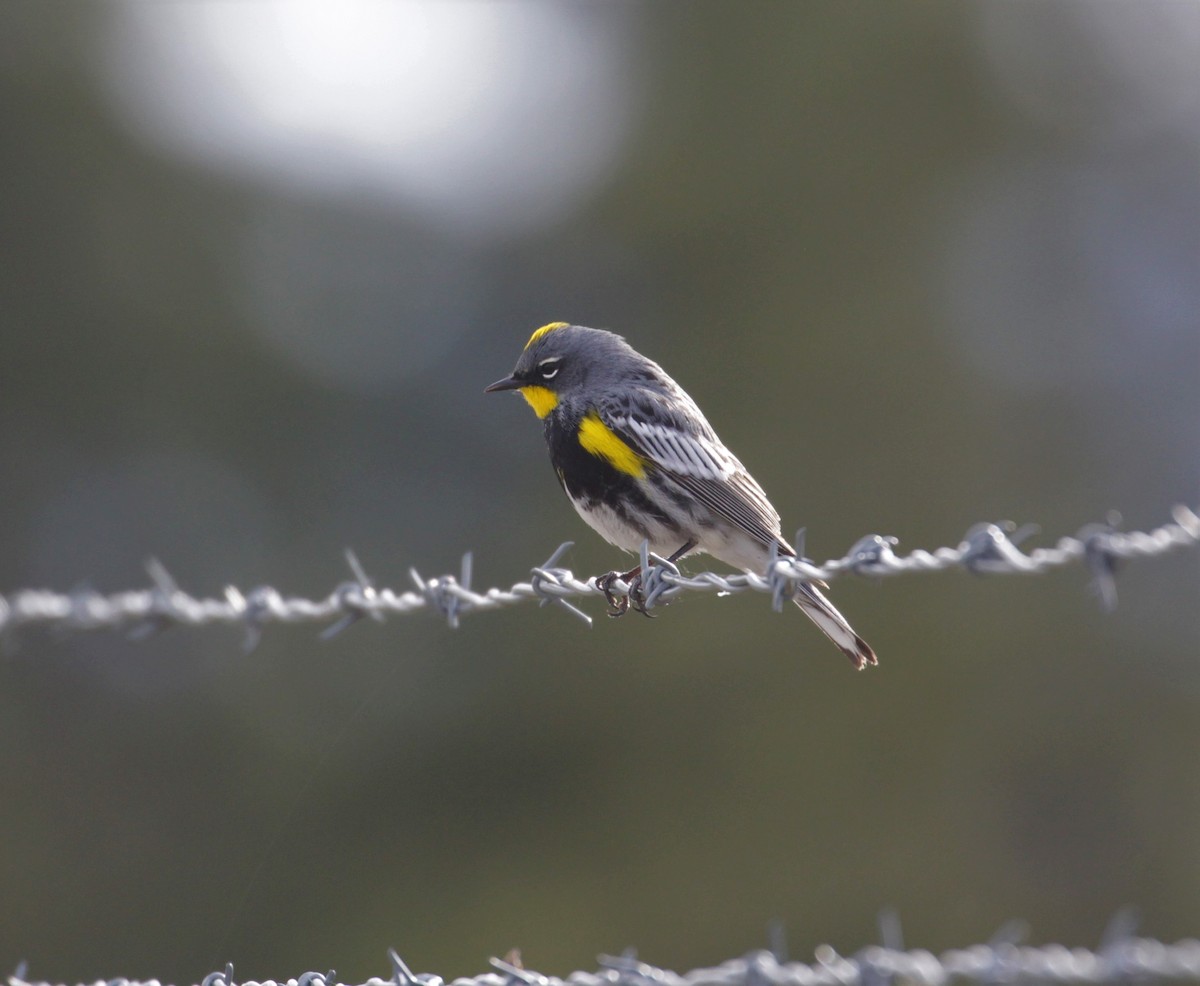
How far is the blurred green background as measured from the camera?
22.2 meters

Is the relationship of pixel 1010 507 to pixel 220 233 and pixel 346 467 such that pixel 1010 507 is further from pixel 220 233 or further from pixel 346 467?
pixel 220 233

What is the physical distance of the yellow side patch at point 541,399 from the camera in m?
7.51

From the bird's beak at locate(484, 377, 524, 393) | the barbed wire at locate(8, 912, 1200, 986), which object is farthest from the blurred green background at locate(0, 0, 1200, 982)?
the barbed wire at locate(8, 912, 1200, 986)

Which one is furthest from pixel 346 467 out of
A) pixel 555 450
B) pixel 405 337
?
pixel 555 450

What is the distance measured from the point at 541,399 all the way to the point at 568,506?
57.3 feet

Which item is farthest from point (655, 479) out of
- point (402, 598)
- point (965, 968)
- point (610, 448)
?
point (965, 968)

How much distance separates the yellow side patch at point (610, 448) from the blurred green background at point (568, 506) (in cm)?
1210

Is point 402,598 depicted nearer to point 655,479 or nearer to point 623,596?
point 623,596

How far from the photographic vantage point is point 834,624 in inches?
250

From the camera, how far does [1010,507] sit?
2570cm

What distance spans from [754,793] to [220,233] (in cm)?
1712

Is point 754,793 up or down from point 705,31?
down

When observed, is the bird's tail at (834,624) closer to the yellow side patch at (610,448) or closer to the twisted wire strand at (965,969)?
the yellow side patch at (610,448)

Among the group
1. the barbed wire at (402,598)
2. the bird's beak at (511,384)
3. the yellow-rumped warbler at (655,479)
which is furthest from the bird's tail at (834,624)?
the bird's beak at (511,384)
